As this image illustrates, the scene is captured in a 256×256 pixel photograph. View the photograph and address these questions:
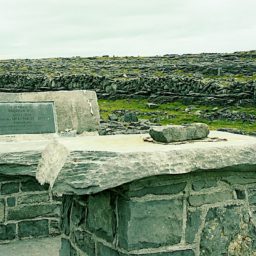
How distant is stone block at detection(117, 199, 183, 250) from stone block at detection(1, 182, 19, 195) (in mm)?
4005

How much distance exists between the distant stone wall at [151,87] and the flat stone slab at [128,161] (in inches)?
638

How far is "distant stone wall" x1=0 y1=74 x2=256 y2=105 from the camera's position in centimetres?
2102

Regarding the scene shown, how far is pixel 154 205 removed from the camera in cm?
422

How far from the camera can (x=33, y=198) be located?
26.8ft

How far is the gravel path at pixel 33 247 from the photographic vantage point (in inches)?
295

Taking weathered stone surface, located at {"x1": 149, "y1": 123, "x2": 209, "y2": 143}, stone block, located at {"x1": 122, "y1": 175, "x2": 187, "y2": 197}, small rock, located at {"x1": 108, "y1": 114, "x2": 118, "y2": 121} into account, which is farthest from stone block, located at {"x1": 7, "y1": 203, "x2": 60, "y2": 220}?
small rock, located at {"x1": 108, "y1": 114, "x2": 118, "y2": 121}

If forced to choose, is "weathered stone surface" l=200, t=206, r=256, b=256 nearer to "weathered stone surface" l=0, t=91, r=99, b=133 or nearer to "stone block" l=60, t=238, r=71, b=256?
"stone block" l=60, t=238, r=71, b=256

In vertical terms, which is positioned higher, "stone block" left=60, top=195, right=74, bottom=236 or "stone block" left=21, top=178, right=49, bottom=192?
"stone block" left=60, top=195, right=74, bottom=236

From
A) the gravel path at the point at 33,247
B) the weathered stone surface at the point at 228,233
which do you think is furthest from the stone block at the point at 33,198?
the weathered stone surface at the point at 228,233

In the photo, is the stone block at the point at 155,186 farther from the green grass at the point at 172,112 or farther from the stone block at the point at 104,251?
the green grass at the point at 172,112

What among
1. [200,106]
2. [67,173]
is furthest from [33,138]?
[200,106]

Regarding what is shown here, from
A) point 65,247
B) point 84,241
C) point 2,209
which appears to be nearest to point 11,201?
point 2,209

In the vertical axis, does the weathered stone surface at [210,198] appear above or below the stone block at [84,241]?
above

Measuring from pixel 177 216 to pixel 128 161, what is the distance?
1.92ft
